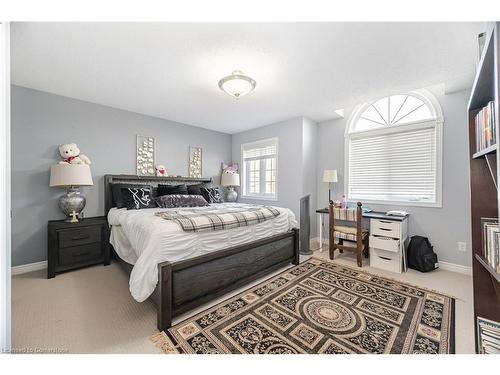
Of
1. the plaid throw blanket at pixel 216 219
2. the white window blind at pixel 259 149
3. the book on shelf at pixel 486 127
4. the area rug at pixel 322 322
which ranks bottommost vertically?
the area rug at pixel 322 322

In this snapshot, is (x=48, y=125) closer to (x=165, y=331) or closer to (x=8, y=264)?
(x=8, y=264)

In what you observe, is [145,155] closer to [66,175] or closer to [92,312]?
[66,175]

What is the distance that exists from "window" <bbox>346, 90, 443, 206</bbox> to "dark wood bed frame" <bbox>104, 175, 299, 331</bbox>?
1.64m

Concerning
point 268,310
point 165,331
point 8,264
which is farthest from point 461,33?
point 8,264

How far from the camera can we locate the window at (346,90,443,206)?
288cm

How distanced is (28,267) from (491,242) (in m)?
4.52

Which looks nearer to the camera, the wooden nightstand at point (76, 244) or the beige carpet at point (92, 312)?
the beige carpet at point (92, 312)

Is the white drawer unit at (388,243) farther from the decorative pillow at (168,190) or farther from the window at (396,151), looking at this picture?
the decorative pillow at (168,190)

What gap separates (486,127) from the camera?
1190 mm

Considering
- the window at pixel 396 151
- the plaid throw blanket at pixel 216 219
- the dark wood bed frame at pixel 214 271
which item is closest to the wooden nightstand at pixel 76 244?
the dark wood bed frame at pixel 214 271

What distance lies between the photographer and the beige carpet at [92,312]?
4.78ft

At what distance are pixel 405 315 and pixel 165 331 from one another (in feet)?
6.51

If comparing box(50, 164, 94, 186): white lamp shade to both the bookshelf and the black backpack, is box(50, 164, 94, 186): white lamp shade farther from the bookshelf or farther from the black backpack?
the black backpack

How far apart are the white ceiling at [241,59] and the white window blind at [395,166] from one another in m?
0.72
